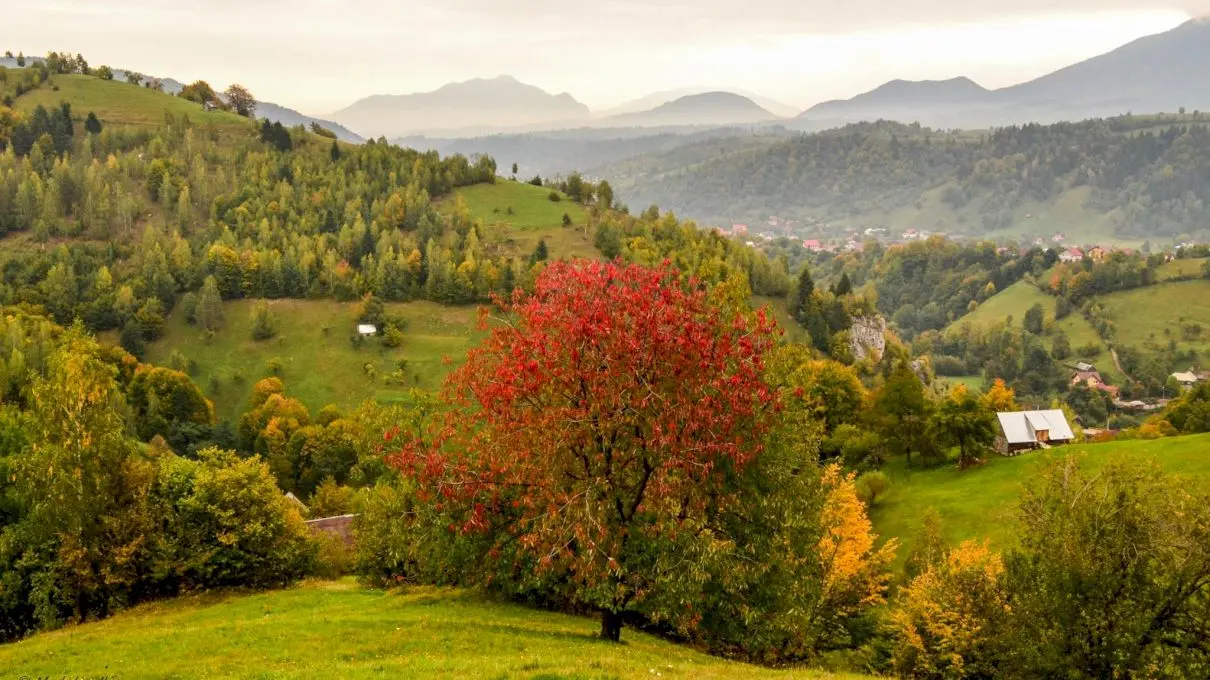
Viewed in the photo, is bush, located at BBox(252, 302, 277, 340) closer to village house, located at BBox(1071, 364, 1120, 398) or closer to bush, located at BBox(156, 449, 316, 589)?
bush, located at BBox(156, 449, 316, 589)

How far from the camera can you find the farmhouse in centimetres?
7703

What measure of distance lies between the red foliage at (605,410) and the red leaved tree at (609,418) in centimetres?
5

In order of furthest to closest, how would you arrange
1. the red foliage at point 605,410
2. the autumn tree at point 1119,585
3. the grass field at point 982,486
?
the grass field at point 982,486 → the autumn tree at point 1119,585 → the red foliage at point 605,410

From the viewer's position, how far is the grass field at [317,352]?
398 ft

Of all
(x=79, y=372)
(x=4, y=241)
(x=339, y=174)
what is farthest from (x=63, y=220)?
(x=79, y=372)

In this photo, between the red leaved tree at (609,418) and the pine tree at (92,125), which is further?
the pine tree at (92,125)

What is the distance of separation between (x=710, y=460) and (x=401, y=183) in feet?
612

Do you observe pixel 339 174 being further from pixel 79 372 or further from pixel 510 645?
pixel 510 645

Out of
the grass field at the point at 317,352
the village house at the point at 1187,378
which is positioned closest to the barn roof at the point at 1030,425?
the grass field at the point at 317,352


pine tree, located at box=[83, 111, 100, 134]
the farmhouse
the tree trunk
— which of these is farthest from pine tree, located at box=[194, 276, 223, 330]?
the tree trunk

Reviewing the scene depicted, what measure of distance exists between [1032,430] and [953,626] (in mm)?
55796

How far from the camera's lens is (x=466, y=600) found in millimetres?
31062

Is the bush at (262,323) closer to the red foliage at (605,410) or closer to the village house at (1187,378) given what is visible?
the red foliage at (605,410)

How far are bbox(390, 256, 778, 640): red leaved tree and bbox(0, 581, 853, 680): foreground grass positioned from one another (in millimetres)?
2457
